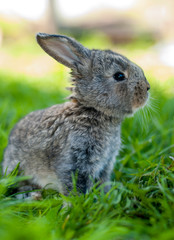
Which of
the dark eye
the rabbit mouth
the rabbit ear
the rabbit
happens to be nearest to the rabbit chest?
the rabbit

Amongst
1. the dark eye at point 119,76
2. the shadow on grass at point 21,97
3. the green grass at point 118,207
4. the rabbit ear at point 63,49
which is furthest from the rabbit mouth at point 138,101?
the shadow on grass at point 21,97

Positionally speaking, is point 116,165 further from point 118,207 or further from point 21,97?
point 21,97

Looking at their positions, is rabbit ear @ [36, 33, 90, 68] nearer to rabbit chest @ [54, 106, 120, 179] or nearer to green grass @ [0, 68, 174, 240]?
rabbit chest @ [54, 106, 120, 179]

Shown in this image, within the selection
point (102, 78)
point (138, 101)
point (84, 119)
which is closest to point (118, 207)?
point (84, 119)

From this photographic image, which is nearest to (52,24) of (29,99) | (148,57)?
(148,57)

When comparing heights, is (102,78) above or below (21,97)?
below

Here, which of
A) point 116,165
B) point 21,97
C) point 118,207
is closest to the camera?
point 118,207

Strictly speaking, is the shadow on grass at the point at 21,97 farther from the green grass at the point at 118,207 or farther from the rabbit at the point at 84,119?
the rabbit at the point at 84,119

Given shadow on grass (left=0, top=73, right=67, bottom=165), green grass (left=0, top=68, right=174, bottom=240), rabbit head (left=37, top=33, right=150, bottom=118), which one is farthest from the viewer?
shadow on grass (left=0, top=73, right=67, bottom=165)
